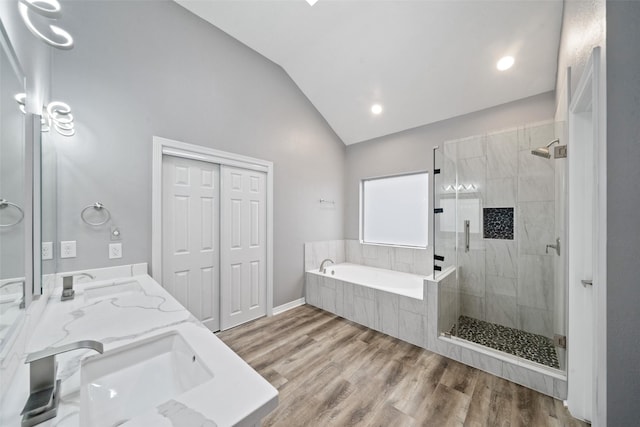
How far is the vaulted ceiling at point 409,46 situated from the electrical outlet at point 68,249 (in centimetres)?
243

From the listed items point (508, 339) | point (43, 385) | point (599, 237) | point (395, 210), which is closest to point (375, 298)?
point (508, 339)

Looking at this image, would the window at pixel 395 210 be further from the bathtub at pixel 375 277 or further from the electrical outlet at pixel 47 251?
the electrical outlet at pixel 47 251

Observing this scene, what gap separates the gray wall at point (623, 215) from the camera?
30.7 inches

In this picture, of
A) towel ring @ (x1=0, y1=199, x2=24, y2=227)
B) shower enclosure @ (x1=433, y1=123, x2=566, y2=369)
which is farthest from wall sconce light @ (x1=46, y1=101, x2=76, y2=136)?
shower enclosure @ (x1=433, y1=123, x2=566, y2=369)

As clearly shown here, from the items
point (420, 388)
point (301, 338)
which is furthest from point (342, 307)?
point (420, 388)

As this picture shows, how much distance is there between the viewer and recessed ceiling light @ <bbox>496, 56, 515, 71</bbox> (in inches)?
92.6

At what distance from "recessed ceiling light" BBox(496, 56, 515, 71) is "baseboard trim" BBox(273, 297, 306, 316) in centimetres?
372

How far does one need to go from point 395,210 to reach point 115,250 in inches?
135

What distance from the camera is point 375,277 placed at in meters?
3.50

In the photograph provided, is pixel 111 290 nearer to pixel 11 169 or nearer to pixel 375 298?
pixel 11 169

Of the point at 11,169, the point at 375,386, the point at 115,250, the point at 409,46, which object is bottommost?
the point at 375,386

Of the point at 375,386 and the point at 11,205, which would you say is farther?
the point at 375,386

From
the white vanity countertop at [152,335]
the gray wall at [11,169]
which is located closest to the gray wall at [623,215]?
the white vanity countertop at [152,335]

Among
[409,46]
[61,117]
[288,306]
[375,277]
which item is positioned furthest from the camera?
[375,277]
